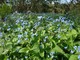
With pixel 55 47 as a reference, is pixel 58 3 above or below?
below

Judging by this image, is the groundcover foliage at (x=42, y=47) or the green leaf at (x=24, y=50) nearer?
the groundcover foliage at (x=42, y=47)

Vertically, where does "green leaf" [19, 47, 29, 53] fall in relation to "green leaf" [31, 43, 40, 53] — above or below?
below

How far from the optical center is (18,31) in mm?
3982

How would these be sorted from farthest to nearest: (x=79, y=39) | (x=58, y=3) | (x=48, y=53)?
(x=58, y=3), (x=79, y=39), (x=48, y=53)

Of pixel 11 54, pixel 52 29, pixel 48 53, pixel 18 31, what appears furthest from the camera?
pixel 18 31

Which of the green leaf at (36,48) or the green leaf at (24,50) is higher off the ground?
the green leaf at (36,48)

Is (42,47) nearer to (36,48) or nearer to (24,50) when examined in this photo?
(36,48)

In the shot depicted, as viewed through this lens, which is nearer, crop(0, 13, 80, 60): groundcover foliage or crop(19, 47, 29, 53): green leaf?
crop(0, 13, 80, 60): groundcover foliage

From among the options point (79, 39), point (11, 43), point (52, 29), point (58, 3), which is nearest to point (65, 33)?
point (79, 39)

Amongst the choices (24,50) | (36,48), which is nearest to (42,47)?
(36,48)

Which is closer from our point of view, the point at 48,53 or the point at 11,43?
the point at 48,53

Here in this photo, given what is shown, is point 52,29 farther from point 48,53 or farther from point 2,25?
point 2,25

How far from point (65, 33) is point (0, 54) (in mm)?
829

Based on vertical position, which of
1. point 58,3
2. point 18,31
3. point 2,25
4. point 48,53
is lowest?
point 58,3
